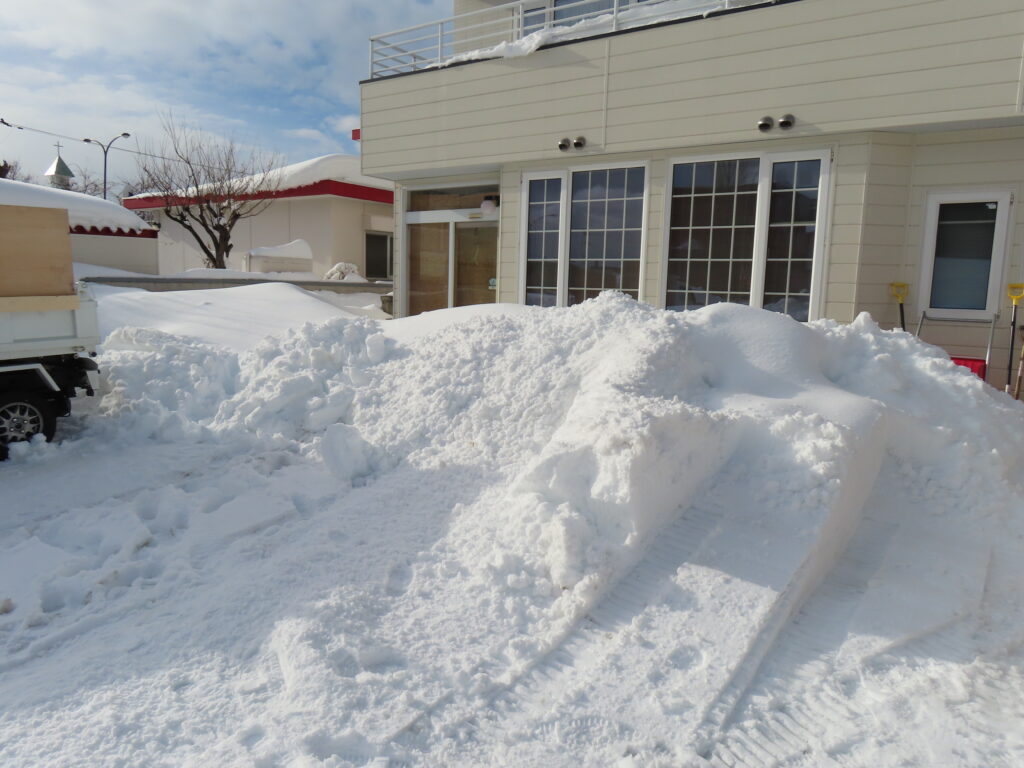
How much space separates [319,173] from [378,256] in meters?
3.34

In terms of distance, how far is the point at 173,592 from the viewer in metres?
3.22

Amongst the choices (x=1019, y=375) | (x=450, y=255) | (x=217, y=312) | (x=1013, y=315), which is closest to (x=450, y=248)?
(x=450, y=255)

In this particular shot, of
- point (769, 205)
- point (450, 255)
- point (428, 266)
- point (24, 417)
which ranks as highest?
point (769, 205)

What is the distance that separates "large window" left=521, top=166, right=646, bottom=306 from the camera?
374 inches

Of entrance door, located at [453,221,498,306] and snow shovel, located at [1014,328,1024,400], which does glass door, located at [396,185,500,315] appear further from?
snow shovel, located at [1014,328,1024,400]

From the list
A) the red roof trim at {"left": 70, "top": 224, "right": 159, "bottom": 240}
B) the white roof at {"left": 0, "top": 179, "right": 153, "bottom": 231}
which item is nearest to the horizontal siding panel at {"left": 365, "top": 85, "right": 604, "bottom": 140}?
the white roof at {"left": 0, "top": 179, "right": 153, "bottom": 231}

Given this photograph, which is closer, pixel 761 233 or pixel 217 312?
pixel 761 233

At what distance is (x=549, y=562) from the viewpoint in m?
3.18

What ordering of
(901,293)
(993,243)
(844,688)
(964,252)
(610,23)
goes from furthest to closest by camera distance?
1. (610,23)
2. (901,293)
3. (964,252)
4. (993,243)
5. (844,688)

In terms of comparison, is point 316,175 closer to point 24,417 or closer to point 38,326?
point 38,326

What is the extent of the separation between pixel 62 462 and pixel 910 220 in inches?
337

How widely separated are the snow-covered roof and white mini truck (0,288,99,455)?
17.2 meters

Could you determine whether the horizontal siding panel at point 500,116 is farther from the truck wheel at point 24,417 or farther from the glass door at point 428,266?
the truck wheel at point 24,417

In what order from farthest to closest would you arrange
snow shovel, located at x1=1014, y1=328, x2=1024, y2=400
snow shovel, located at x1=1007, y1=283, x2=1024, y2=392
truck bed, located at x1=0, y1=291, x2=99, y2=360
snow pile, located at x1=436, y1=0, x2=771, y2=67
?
snow pile, located at x1=436, y1=0, x2=771, y2=67
snow shovel, located at x1=1007, y1=283, x2=1024, y2=392
snow shovel, located at x1=1014, y1=328, x2=1024, y2=400
truck bed, located at x1=0, y1=291, x2=99, y2=360
